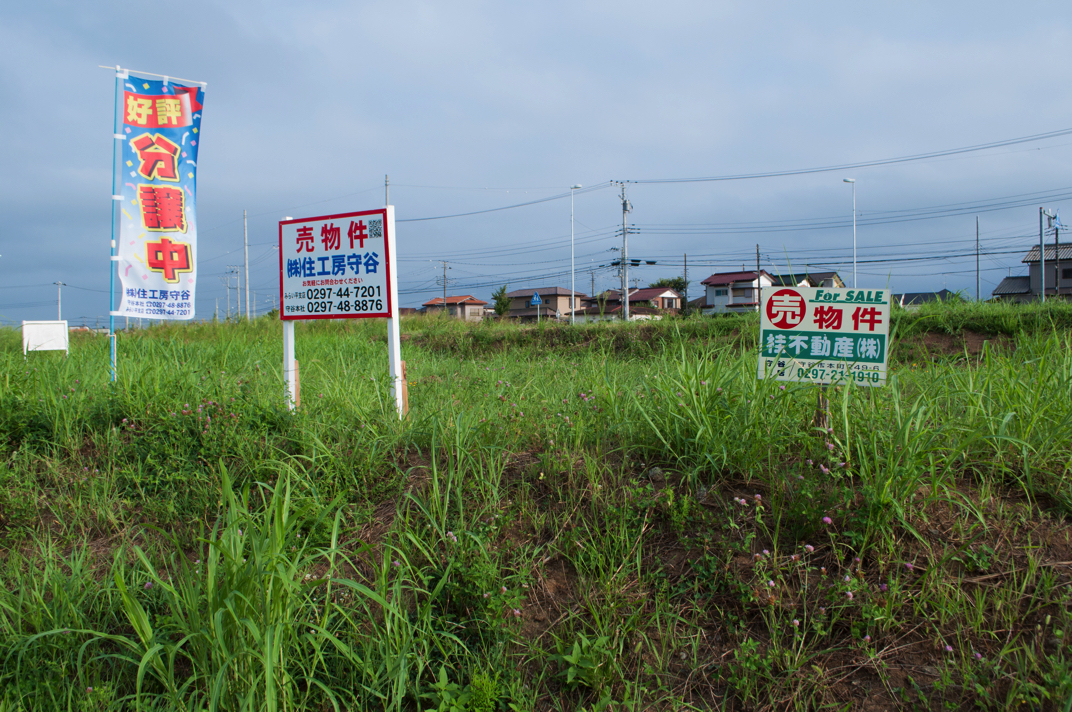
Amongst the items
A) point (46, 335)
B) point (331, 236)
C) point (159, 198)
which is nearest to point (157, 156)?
point (159, 198)

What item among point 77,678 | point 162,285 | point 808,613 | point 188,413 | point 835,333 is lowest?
point 77,678

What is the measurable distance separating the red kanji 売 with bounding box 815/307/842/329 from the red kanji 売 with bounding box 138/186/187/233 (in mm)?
5983

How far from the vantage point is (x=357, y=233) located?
4598 millimetres

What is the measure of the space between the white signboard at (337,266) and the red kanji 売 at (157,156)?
187 cm

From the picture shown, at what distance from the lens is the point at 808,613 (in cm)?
214

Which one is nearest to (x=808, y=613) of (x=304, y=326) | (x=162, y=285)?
(x=162, y=285)

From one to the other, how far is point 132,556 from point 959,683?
3.51 m

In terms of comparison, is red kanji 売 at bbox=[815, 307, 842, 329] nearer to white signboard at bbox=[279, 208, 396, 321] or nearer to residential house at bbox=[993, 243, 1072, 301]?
white signboard at bbox=[279, 208, 396, 321]

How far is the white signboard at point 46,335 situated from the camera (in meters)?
7.76

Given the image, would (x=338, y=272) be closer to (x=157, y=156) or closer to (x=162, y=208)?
(x=162, y=208)

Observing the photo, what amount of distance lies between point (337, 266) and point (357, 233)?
33 cm

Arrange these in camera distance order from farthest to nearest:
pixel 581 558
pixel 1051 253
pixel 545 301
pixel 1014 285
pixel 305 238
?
pixel 545 301 → pixel 1014 285 → pixel 1051 253 → pixel 305 238 → pixel 581 558

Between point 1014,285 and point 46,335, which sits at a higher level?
point 1014,285

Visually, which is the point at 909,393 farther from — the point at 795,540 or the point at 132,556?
the point at 132,556
